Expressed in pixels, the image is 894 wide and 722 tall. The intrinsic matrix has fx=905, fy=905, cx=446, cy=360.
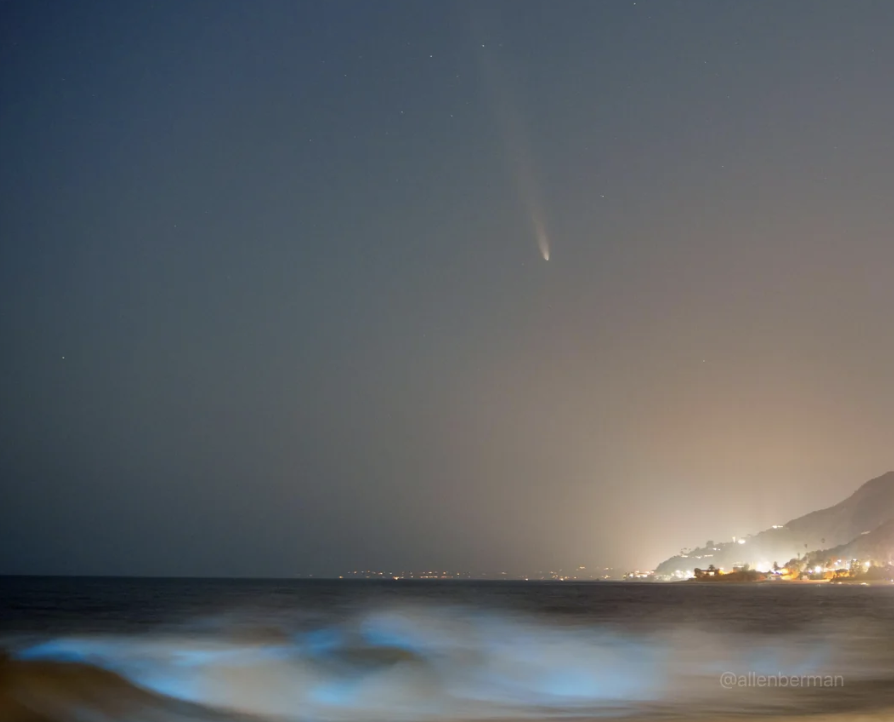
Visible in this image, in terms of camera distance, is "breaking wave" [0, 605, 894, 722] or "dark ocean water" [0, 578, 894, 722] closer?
"breaking wave" [0, 605, 894, 722]

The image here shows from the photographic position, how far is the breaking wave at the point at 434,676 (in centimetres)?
1952

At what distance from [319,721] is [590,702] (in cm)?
698

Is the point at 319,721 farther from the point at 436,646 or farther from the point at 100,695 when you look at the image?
the point at 436,646

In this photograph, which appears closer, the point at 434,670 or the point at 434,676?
the point at 434,676

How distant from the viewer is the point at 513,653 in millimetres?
37000

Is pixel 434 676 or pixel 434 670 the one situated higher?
pixel 434 670

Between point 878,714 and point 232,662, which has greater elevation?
point 232,662

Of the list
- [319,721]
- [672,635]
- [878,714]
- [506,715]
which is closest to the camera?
[878,714]

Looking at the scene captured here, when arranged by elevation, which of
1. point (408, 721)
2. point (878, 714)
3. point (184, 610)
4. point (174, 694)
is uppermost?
point (184, 610)

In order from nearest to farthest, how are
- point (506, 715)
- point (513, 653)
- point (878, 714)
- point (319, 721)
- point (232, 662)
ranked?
point (878, 714) → point (319, 721) → point (506, 715) → point (232, 662) → point (513, 653)

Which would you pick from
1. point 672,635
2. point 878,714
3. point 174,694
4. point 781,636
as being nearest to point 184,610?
point 672,635

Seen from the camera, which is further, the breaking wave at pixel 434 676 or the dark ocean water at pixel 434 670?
the dark ocean water at pixel 434 670

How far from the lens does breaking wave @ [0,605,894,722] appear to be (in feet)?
64.0

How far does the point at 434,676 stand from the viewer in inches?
1072
